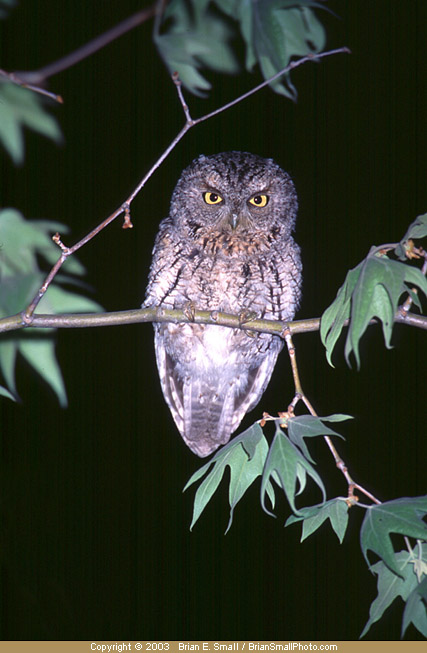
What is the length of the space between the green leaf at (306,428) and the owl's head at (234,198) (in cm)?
102

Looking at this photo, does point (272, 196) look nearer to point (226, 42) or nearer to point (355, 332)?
point (226, 42)

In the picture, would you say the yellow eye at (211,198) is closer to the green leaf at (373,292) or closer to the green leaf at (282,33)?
the green leaf at (282,33)

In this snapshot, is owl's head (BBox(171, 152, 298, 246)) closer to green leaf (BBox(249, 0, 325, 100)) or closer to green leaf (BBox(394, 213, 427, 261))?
green leaf (BBox(249, 0, 325, 100))

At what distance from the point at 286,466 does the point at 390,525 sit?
0.20 metres

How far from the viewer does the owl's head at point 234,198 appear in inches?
78.5

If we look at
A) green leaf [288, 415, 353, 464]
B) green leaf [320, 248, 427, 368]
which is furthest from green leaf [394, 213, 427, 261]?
green leaf [288, 415, 353, 464]

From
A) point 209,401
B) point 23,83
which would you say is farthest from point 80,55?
A: point 209,401

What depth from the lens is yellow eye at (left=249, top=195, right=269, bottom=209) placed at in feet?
6.71

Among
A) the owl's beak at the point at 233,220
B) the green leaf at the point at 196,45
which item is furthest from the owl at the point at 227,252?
the green leaf at the point at 196,45

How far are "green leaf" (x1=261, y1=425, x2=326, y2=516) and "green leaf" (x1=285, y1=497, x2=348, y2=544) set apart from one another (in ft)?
0.20

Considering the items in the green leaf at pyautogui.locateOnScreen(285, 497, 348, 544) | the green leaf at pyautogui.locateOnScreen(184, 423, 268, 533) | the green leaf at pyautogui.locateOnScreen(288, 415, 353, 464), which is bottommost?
the green leaf at pyautogui.locateOnScreen(285, 497, 348, 544)

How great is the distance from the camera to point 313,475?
39.3 inches

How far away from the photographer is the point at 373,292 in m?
0.98

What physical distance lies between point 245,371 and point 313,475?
1396 millimetres
